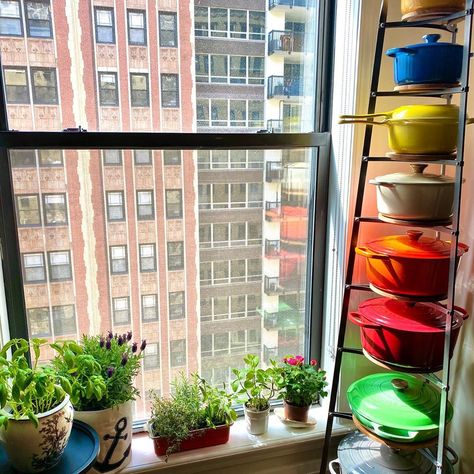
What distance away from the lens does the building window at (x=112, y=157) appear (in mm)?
1363

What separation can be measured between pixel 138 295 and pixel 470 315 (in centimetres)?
103

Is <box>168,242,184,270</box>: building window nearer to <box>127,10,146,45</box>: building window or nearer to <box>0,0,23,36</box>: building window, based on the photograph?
<box>127,10,146,45</box>: building window

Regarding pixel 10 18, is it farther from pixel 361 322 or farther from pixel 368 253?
pixel 361 322

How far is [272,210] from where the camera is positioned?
1.55 metres

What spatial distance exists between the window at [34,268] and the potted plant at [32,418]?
317 mm

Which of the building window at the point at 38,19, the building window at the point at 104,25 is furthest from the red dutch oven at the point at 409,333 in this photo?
the building window at the point at 38,19

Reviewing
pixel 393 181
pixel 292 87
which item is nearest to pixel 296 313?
pixel 393 181

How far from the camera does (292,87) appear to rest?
150 cm

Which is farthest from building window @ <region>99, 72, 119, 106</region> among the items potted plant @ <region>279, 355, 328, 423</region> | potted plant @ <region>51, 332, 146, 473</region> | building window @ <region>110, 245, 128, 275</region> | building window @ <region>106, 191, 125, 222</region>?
potted plant @ <region>279, 355, 328, 423</region>

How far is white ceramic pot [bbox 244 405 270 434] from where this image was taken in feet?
4.96

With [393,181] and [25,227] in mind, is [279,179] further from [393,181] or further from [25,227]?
[25,227]

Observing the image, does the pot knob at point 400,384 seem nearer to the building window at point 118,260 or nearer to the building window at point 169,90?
the building window at point 118,260

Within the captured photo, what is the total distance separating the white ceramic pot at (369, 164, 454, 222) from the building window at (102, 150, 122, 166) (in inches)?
29.6

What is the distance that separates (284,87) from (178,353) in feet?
3.19
